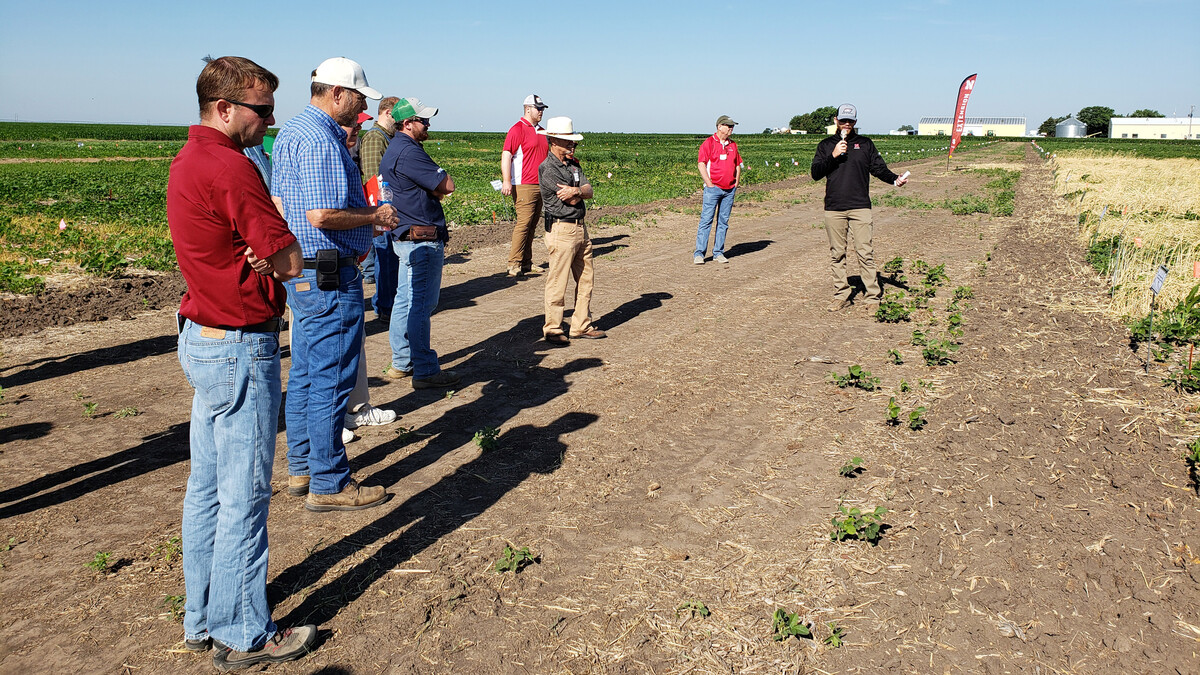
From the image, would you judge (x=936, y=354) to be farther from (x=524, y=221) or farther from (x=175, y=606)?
(x=175, y=606)

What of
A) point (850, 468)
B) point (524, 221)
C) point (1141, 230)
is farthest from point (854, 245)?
point (1141, 230)

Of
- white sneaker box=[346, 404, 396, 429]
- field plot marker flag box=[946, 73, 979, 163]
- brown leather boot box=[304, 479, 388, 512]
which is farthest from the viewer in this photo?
field plot marker flag box=[946, 73, 979, 163]

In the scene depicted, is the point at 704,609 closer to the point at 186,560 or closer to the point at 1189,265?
the point at 186,560

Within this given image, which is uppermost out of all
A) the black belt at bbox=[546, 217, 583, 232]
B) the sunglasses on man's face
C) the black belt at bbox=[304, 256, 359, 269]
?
the sunglasses on man's face

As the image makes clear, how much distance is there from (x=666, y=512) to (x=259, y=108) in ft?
9.72

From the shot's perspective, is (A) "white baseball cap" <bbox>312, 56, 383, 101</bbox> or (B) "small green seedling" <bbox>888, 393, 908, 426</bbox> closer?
(A) "white baseball cap" <bbox>312, 56, 383, 101</bbox>

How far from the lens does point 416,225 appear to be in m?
5.92

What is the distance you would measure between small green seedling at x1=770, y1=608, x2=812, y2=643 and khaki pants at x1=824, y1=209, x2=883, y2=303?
6624 millimetres

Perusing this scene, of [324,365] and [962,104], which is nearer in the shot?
[324,365]

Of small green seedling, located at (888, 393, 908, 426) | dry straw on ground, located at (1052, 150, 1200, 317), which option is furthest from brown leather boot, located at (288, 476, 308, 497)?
dry straw on ground, located at (1052, 150, 1200, 317)

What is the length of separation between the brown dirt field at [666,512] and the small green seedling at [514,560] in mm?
64

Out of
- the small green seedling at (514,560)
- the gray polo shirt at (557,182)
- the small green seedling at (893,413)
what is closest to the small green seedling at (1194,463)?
the small green seedling at (893,413)

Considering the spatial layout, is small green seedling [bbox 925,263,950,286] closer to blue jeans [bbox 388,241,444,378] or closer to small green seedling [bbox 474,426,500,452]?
blue jeans [bbox 388,241,444,378]

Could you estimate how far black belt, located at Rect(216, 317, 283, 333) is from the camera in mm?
2818
